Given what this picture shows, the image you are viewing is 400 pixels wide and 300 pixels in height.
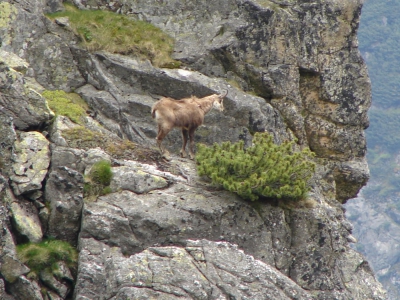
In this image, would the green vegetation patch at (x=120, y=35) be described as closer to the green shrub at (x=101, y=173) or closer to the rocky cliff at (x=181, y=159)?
the rocky cliff at (x=181, y=159)

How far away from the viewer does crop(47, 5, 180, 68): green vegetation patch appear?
2286cm

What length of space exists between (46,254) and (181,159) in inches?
232

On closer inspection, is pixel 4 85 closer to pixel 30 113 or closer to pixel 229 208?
pixel 30 113

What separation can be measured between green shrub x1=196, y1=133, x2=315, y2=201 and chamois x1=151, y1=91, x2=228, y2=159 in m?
2.09

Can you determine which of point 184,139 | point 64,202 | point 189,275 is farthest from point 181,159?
point 189,275

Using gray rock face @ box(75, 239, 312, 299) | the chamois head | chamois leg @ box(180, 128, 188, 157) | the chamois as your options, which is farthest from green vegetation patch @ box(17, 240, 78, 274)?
the chamois head

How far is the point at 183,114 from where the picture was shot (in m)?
19.7

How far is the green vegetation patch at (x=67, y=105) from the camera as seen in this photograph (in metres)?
19.4

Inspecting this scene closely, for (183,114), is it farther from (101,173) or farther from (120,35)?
(120,35)

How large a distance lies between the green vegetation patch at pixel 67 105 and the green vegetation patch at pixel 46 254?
4.99 metres

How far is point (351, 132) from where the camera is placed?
24234 millimetres

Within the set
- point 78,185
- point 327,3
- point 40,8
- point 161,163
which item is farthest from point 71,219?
point 327,3

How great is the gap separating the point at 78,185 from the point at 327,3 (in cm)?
1345

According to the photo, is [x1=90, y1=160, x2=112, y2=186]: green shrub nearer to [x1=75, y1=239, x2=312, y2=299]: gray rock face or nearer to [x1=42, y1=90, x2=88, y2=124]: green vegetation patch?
[x1=75, y1=239, x2=312, y2=299]: gray rock face
